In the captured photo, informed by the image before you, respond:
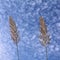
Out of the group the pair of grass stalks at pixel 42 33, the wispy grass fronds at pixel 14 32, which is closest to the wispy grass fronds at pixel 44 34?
the pair of grass stalks at pixel 42 33

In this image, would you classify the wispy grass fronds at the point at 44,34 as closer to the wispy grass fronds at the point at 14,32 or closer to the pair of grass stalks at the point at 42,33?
the pair of grass stalks at the point at 42,33

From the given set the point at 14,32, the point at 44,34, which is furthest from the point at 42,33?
the point at 14,32

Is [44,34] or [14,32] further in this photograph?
[14,32]

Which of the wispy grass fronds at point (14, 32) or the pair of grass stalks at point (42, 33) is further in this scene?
the wispy grass fronds at point (14, 32)

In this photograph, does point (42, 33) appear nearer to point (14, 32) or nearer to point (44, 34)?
point (44, 34)

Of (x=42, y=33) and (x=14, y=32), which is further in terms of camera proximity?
(x=14, y=32)

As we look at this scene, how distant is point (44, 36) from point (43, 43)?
200 millimetres

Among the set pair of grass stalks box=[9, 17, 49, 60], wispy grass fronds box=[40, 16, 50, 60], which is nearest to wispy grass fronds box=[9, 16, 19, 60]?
pair of grass stalks box=[9, 17, 49, 60]

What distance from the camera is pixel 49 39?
8336 mm

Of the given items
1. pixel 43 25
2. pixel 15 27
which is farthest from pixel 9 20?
pixel 43 25

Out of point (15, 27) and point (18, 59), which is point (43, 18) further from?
point (18, 59)

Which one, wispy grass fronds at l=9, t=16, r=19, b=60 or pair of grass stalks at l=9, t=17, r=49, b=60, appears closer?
pair of grass stalks at l=9, t=17, r=49, b=60

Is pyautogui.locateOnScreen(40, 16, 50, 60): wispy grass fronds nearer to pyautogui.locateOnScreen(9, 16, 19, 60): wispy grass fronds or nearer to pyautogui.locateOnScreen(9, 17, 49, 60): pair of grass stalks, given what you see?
pyautogui.locateOnScreen(9, 17, 49, 60): pair of grass stalks

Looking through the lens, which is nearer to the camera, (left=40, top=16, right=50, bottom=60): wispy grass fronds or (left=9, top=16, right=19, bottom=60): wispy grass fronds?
(left=40, top=16, right=50, bottom=60): wispy grass fronds
